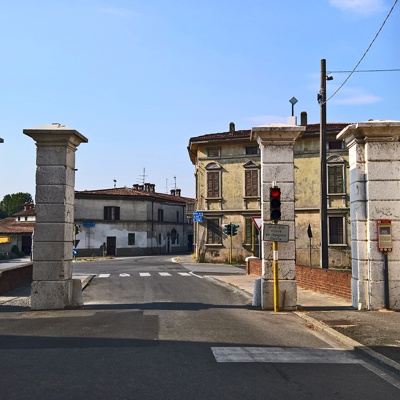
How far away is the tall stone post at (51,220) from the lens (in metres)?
12.3

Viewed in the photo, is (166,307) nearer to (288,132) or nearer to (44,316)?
(44,316)

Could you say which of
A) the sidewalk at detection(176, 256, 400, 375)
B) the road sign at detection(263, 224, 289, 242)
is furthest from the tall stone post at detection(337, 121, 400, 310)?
the road sign at detection(263, 224, 289, 242)

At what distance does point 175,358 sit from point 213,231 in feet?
106

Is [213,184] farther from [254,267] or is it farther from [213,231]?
[254,267]

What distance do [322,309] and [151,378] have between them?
7.28m

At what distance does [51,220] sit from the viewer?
12336 millimetres

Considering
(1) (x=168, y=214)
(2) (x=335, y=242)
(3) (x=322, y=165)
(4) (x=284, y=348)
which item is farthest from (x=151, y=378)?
(1) (x=168, y=214)

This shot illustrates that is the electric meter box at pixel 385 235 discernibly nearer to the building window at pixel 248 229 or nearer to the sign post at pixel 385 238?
the sign post at pixel 385 238

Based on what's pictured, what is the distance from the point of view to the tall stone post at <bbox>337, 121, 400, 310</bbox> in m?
11.9

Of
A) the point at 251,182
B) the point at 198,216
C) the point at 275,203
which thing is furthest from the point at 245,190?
the point at 275,203

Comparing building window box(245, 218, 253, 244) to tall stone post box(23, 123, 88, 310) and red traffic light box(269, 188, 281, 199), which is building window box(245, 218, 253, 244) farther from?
tall stone post box(23, 123, 88, 310)

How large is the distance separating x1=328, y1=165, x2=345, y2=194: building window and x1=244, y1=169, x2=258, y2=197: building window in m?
5.89

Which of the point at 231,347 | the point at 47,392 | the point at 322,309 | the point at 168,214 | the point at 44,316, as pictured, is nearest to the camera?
the point at 47,392

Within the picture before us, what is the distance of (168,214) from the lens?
61.7 meters
